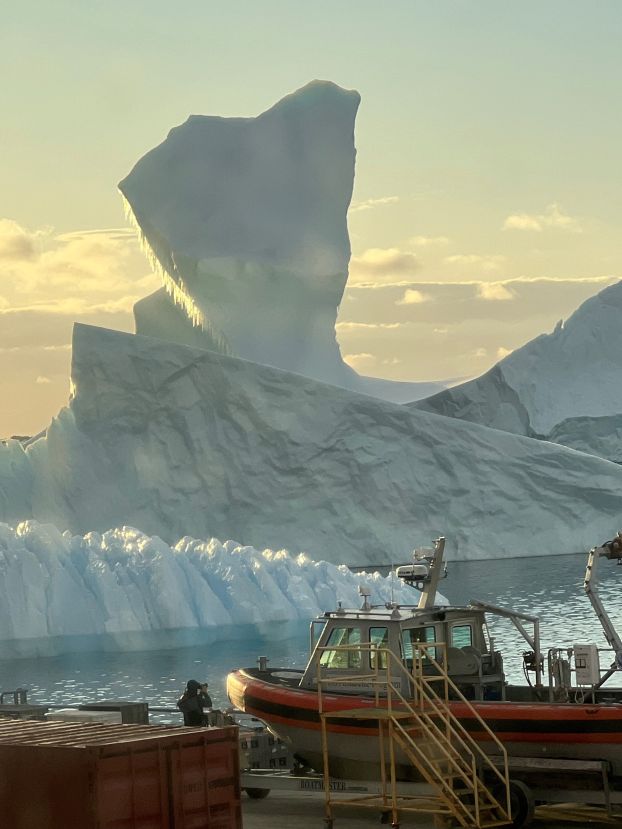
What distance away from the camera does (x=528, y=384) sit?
5928 cm

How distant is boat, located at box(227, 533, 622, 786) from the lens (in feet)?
32.9

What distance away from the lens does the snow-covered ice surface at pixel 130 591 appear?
2919cm

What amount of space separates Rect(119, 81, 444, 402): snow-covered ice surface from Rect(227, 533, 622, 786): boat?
38026 mm

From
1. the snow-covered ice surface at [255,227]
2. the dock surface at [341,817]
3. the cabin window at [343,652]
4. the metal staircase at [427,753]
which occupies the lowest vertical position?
the dock surface at [341,817]

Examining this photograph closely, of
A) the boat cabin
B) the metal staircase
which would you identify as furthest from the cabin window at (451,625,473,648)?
the metal staircase

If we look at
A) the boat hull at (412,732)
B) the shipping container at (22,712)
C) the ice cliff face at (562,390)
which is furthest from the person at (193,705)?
the ice cliff face at (562,390)

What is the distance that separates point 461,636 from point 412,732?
4.16ft

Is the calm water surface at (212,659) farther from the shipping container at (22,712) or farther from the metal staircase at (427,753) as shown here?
the metal staircase at (427,753)

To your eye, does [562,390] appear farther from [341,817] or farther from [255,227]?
[341,817]

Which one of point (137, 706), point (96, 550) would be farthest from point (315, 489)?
point (137, 706)

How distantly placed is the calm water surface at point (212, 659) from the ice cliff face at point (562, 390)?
2014 cm

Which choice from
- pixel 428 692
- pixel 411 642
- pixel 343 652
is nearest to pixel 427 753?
pixel 428 692

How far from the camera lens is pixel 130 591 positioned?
29.8 metres

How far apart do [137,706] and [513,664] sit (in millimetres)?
12015
